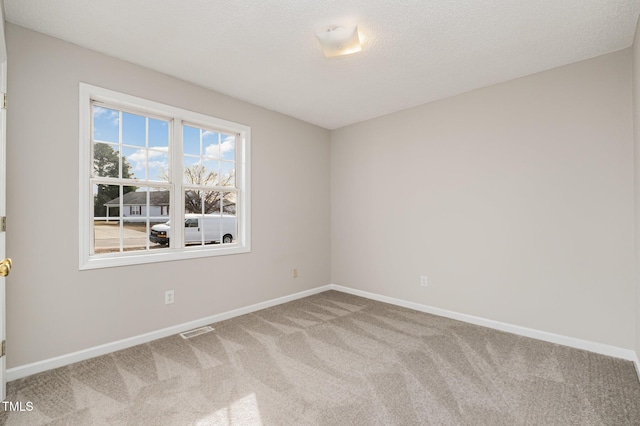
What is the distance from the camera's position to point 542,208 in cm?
291

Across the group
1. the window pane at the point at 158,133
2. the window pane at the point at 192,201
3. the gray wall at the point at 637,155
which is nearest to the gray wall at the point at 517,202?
the gray wall at the point at 637,155

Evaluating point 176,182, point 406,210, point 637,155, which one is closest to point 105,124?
point 176,182

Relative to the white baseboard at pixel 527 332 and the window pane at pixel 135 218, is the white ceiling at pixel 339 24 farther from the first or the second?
the white baseboard at pixel 527 332

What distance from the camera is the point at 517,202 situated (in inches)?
121

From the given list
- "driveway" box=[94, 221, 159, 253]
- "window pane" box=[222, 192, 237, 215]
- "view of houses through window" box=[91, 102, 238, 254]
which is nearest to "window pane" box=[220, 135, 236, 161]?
"view of houses through window" box=[91, 102, 238, 254]

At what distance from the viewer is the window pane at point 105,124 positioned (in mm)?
2705

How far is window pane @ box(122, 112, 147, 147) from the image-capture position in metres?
2.87

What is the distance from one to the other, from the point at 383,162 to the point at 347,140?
0.76m

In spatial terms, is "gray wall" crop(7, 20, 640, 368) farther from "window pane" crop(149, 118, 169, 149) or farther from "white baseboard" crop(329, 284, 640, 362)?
"window pane" crop(149, 118, 169, 149)

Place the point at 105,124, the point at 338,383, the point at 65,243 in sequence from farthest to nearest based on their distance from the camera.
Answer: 1. the point at 105,124
2. the point at 65,243
3. the point at 338,383

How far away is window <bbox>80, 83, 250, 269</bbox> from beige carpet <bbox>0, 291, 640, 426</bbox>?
3.18ft

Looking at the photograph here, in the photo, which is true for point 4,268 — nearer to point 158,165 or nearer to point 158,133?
point 158,165

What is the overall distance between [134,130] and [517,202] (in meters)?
3.83

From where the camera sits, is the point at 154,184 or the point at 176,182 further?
the point at 176,182
